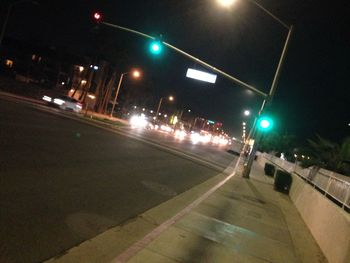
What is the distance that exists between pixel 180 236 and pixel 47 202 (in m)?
2.54

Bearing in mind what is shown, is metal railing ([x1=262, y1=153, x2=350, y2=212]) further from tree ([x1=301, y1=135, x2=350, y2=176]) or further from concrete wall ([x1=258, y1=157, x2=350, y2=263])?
tree ([x1=301, y1=135, x2=350, y2=176])

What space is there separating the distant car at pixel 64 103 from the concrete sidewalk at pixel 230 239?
112 ft

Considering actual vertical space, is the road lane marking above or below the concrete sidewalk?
below

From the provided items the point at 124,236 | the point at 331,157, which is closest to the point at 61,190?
the point at 124,236

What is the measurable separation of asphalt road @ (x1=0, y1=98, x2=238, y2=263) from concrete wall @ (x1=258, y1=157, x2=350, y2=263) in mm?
4016

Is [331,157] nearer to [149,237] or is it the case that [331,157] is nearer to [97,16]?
[97,16]

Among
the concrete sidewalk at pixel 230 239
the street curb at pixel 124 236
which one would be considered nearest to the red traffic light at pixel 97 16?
the concrete sidewalk at pixel 230 239

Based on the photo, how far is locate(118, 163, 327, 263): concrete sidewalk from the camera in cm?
710

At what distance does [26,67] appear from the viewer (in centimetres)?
7819

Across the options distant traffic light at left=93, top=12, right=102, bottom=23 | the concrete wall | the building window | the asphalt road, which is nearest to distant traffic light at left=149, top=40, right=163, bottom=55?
distant traffic light at left=93, top=12, right=102, bottom=23

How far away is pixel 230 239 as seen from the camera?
8.84 metres

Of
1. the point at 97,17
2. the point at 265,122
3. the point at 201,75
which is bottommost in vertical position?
the point at 265,122

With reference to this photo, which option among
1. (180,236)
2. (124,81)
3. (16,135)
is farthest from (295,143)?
(180,236)

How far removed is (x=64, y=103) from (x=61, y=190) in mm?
38478
